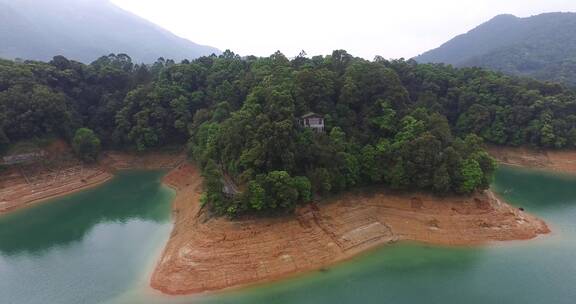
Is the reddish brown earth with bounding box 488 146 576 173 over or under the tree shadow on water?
under

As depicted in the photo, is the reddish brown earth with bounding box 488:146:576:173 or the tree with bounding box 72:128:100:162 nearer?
the tree with bounding box 72:128:100:162

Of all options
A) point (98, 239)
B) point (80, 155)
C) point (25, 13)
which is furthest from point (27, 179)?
point (25, 13)

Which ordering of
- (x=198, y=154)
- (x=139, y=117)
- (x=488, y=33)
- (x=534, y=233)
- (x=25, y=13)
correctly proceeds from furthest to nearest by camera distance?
(x=488, y=33) < (x=25, y=13) < (x=139, y=117) < (x=198, y=154) < (x=534, y=233)

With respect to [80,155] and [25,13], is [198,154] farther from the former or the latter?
[25,13]

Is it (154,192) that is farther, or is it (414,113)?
(154,192)

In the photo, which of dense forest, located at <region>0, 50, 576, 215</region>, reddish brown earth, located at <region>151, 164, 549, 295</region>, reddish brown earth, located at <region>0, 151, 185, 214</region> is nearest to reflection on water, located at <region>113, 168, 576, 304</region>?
reddish brown earth, located at <region>151, 164, 549, 295</region>

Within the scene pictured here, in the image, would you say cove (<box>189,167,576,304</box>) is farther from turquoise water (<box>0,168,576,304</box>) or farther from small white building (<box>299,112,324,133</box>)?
small white building (<box>299,112,324,133</box>)

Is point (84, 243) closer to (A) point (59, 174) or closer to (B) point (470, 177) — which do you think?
(A) point (59, 174)

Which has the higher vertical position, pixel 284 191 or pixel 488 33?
pixel 488 33
